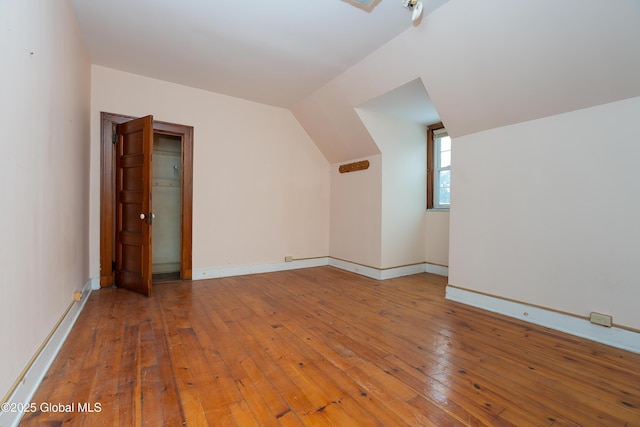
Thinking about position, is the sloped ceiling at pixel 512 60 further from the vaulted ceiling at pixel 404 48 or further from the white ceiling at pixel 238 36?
the white ceiling at pixel 238 36

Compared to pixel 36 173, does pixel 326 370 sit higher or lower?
lower

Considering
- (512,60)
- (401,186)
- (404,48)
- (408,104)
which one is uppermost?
(404,48)

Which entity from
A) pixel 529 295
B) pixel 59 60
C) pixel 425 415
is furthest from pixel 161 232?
pixel 529 295

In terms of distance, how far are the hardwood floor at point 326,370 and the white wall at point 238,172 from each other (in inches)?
56.6

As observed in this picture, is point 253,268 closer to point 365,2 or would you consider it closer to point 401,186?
point 401,186

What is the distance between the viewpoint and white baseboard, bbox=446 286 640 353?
220 centimetres

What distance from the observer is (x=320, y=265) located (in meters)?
5.24

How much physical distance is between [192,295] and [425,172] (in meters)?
4.01

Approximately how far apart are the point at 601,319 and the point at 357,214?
3.07 m

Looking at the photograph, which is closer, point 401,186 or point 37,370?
point 37,370

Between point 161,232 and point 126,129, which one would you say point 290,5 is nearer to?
point 126,129

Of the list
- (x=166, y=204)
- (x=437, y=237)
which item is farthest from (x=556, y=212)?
(x=166, y=204)

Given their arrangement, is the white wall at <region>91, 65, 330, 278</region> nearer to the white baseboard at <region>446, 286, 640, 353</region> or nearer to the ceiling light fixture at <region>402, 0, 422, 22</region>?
the white baseboard at <region>446, 286, 640, 353</region>

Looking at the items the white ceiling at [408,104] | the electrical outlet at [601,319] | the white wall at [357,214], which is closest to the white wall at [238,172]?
the white wall at [357,214]
